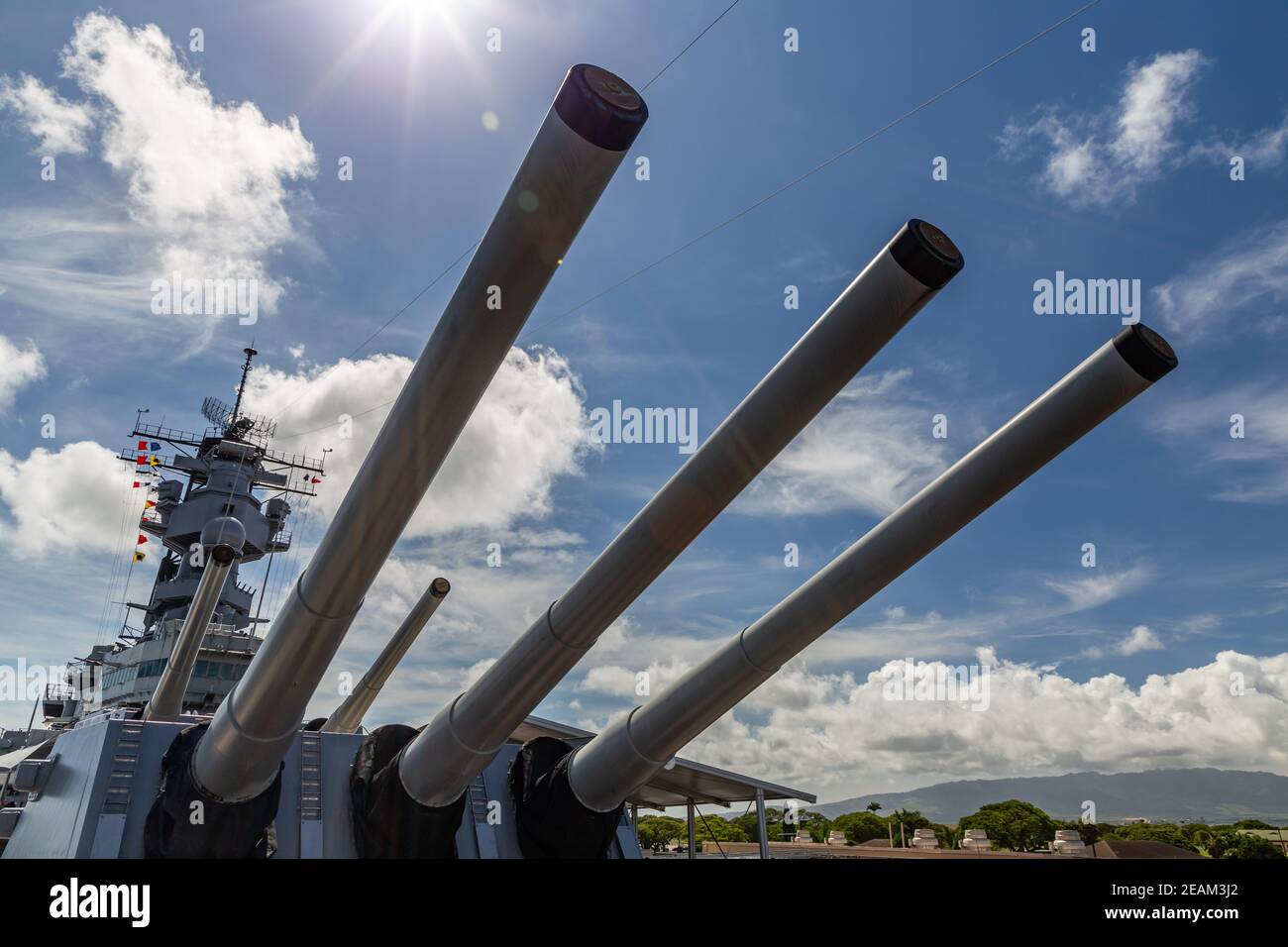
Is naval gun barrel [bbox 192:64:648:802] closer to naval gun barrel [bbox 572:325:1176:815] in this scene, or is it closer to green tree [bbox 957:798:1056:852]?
naval gun barrel [bbox 572:325:1176:815]

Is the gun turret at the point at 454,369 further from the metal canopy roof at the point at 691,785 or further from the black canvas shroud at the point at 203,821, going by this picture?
the metal canopy roof at the point at 691,785

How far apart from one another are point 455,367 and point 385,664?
7076mm

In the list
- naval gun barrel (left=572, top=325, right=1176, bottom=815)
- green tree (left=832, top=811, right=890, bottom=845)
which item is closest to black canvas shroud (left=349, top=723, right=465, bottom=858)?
naval gun barrel (left=572, top=325, right=1176, bottom=815)

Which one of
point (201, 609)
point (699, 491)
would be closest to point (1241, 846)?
point (201, 609)

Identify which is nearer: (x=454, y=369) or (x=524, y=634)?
(x=454, y=369)

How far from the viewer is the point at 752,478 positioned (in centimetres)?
349

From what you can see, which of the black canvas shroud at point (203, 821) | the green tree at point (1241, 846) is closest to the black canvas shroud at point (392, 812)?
the black canvas shroud at point (203, 821)

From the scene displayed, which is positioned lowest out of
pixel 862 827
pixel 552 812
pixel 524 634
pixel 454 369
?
pixel 862 827

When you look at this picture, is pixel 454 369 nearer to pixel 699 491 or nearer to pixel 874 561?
pixel 699 491

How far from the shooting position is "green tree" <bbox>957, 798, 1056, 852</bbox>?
50.8 metres

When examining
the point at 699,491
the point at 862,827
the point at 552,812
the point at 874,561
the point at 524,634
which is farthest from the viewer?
the point at 862,827

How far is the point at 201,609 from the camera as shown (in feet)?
25.1
